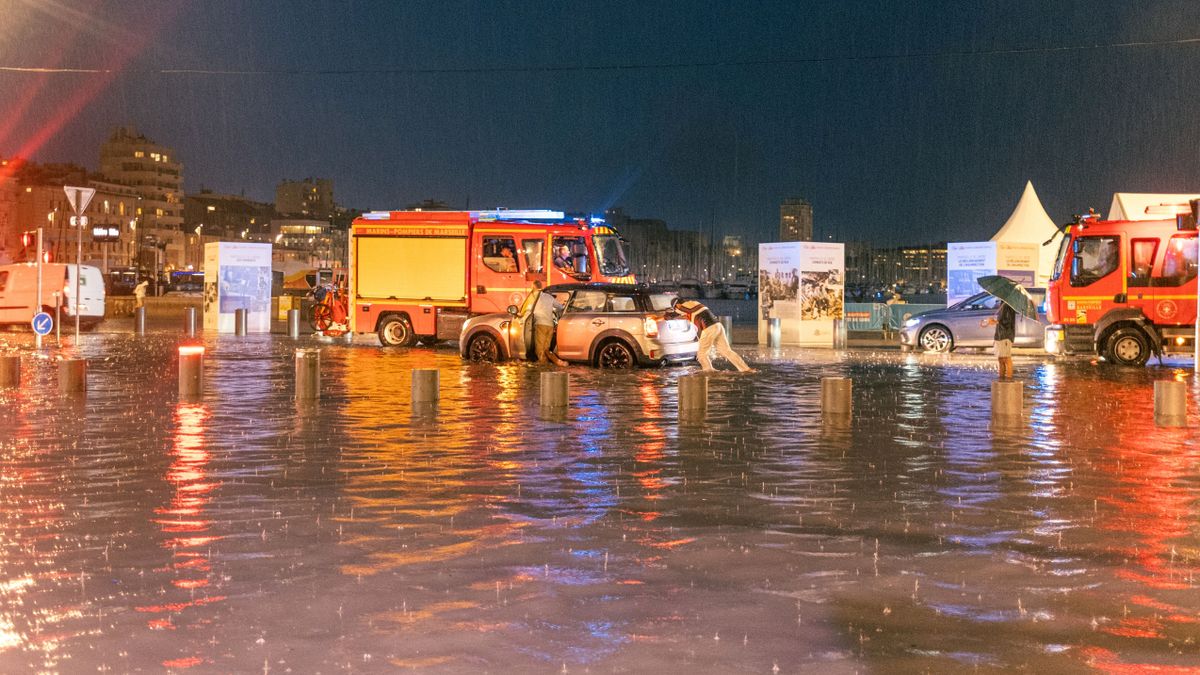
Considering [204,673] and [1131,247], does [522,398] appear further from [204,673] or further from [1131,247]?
[1131,247]

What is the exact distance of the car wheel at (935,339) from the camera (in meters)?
34.3

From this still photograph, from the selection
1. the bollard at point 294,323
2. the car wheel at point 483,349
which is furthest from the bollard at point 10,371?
the bollard at point 294,323

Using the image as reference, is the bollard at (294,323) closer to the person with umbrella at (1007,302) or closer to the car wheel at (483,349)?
the car wheel at (483,349)

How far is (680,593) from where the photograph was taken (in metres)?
7.21

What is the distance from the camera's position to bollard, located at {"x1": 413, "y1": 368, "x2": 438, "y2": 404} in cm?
1762

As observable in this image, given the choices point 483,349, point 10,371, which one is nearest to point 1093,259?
point 483,349

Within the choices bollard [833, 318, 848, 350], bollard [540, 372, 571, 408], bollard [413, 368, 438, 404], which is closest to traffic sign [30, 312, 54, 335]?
bollard [413, 368, 438, 404]

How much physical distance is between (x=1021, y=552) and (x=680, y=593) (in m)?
2.49

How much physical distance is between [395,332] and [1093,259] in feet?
54.7

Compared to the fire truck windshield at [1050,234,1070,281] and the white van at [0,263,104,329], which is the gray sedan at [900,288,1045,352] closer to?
the fire truck windshield at [1050,234,1070,281]

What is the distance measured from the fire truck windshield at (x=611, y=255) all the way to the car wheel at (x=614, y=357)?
7264 millimetres

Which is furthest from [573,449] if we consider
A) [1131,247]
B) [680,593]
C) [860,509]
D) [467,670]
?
[1131,247]

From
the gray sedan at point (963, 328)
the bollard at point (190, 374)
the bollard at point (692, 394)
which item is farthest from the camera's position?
the gray sedan at point (963, 328)

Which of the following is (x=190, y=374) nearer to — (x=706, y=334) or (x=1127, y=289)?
(x=706, y=334)
